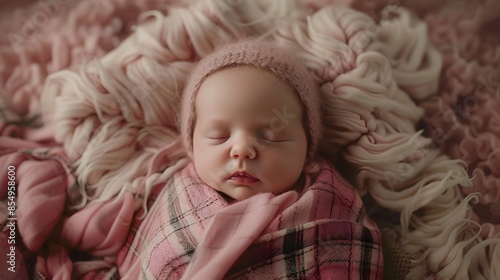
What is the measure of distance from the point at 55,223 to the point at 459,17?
35.4 inches

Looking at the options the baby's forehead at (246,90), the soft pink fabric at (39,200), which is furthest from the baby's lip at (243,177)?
the soft pink fabric at (39,200)

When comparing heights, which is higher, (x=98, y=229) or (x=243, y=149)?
(x=243, y=149)

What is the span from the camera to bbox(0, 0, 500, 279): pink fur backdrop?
36.7 inches

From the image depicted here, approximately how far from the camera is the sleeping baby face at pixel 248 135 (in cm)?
88

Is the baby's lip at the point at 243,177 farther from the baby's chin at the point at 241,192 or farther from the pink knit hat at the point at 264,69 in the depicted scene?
the pink knit hat at the point at 264,69

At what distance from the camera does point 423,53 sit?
110cm

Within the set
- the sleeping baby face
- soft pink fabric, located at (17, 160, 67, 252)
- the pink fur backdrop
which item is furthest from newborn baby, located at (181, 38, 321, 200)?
soft pink fabric, located at (17, 160, 67, 252)

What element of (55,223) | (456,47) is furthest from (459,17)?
(55,223)

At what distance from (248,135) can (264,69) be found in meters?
0.11

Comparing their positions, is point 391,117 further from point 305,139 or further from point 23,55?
point 23,55

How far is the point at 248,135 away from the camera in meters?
0.88

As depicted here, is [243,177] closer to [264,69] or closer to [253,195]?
[253,195]

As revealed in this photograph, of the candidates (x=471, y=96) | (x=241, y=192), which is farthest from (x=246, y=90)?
(x=471, y=96)

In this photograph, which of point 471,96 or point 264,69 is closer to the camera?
point 264,69
